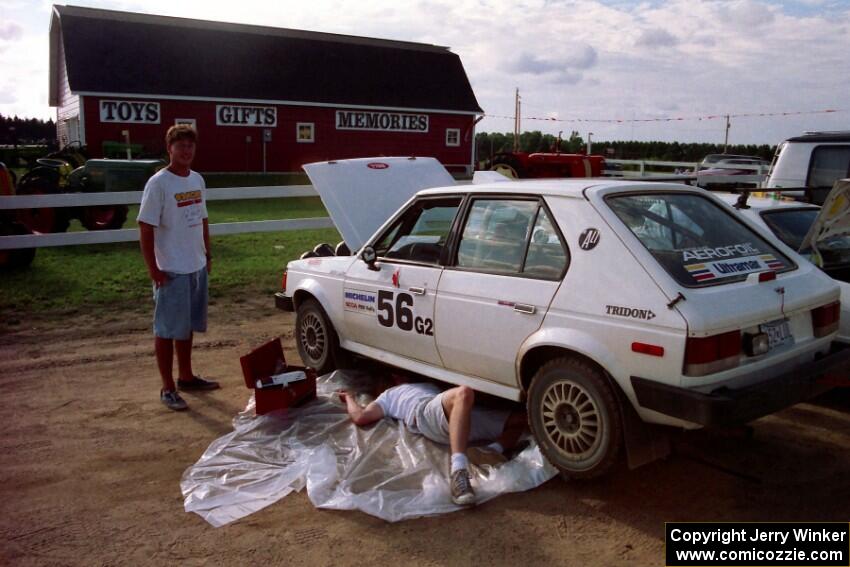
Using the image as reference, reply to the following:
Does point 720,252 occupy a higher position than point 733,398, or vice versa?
point 720,252

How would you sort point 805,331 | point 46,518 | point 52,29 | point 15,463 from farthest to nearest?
point 52,29 < point 15,463 < point 805,331 < point 46,518

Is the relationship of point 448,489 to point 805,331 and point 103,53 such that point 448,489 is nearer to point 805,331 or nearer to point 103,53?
point 805,331

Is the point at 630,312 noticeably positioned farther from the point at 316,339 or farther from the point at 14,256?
the point at 14,256

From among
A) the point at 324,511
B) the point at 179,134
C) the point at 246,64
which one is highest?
the point at 246,64

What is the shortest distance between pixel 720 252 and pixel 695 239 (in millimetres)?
155

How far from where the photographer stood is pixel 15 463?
4258mm

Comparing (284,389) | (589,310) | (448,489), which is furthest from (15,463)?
(589,310)

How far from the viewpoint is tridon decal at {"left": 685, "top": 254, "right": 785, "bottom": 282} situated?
12.0ft

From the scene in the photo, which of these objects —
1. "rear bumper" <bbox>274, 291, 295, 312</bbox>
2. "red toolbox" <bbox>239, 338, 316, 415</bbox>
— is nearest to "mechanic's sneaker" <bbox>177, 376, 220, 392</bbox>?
"red toolbox" <bbox>239, 338, 316, 415</bbox>

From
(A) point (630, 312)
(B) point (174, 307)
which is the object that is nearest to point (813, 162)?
(A) point (630, 312)

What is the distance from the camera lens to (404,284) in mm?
4766

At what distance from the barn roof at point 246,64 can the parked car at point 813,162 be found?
24094 millimetres

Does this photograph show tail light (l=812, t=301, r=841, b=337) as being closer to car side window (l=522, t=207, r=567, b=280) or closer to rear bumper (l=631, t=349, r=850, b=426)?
rear bumper (l=631, t=349, r=850, b=426)

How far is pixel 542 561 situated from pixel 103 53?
96.1ft
